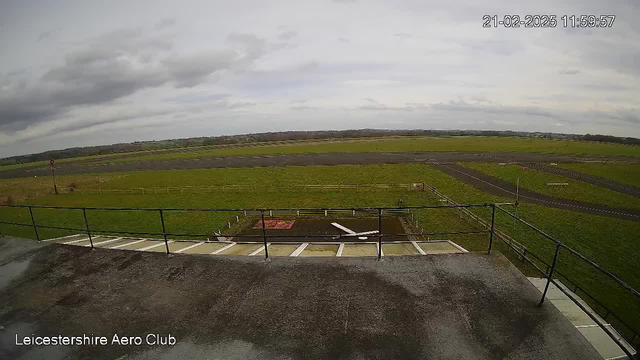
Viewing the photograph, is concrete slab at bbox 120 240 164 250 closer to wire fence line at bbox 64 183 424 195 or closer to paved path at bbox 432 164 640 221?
wire fence line at bbox 64 183 424 195

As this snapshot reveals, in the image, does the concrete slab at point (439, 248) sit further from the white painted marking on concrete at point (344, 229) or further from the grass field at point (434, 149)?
the grass field at point (434, 149)

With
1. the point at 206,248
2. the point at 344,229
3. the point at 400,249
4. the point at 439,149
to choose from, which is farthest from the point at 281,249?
the point at 439,149

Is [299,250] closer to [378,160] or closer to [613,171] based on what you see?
[378,160]

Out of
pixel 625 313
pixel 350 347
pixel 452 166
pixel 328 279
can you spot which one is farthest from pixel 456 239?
pixel 452 166


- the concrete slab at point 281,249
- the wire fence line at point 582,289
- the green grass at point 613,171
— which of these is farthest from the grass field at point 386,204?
the green grass at point 613,171

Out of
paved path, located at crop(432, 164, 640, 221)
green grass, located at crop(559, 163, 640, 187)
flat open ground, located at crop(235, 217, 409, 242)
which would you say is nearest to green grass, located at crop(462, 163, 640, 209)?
paved path, located at crop(432, 164, 640, 221)

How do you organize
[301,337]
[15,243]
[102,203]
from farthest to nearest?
[102,203] < [15,243] < [301,337]

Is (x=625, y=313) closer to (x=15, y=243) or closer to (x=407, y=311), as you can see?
(x=407, y=311)

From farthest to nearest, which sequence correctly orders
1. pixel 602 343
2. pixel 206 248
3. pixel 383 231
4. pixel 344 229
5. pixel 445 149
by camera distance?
pixel 445 149
pixel 344 229
pixel 383 231
pixel 206 248
pixel 602 343
